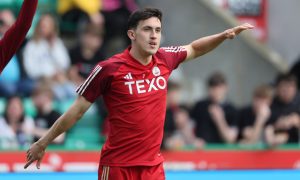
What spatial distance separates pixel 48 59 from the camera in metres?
13.0

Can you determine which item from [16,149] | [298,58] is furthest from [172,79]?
[16,149]

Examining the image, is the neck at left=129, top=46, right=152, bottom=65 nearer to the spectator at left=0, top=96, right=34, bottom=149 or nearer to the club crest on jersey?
the club crest on jersey

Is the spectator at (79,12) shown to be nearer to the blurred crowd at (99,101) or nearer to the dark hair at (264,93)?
the blurred crowd at (99,101)

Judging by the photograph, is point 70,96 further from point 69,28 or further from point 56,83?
point 69,28

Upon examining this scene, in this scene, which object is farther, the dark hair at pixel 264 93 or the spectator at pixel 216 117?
the dark hair at pixel 264 93

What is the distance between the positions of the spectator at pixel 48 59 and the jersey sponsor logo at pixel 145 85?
5.19 m

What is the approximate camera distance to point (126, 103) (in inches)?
298

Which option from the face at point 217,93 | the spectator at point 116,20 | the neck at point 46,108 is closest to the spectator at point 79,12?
the spectator at point 116,20

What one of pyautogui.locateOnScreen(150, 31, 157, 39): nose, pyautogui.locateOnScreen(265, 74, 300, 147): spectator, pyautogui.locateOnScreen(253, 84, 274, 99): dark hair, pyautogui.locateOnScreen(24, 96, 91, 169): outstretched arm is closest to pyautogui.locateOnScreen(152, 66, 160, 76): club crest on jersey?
pyautogui.locateOnScreen(150, 31, 157, 39): nose

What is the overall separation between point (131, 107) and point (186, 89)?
673 cm

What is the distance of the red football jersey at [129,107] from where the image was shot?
7.54m

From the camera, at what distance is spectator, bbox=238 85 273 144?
12.7 meters

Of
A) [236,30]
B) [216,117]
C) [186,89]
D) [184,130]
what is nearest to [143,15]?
[236,30]

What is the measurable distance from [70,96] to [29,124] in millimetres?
1052
